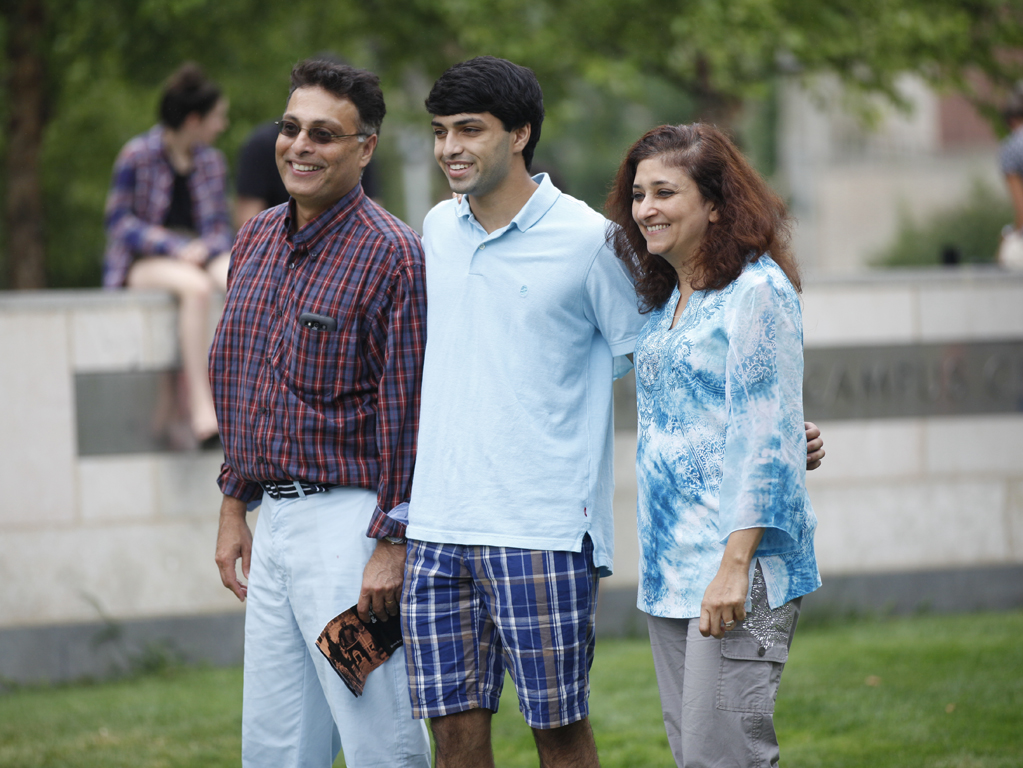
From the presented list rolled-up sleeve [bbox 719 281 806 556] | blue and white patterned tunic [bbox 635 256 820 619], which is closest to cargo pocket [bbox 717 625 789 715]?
blue and white patterned tunic [bbox 635 256 820 619]

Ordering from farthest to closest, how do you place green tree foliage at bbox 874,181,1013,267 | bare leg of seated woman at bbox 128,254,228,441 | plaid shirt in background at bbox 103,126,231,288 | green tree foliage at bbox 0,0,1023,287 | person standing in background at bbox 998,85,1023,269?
green tree foliage at bbox 874,181,1013,267 < green tree foliage at bbox 0,0,1023,287 < person standing in background at bbox 998,85,1023,269 < plaid shirt in background at bbox 103,126,231,288 < bare leg of seated woman at bbox 128,254,228,441

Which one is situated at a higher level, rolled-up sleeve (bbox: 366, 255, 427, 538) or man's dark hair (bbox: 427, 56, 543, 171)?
man's dark hair (bbox: 427, 56, 543, 171)

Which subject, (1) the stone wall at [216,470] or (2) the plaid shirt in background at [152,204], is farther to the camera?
(2) the plaid shirt in background at [152,204]

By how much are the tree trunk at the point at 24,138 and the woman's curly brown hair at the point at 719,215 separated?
7.47 metres

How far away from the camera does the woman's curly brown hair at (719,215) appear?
2.91m

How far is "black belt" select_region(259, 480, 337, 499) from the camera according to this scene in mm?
3225

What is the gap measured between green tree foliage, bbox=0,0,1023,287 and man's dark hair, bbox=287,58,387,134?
17.4 ft

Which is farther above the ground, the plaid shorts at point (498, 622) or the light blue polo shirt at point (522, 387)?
the light blue polo shirt at point (522, 387)

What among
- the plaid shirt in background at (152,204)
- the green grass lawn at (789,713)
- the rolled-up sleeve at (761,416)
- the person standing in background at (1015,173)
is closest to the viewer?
the rolled-up sleeve at (761,416)

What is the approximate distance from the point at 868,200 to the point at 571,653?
108 feet

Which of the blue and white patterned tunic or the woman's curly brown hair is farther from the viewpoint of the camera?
the woman's curly brown hair

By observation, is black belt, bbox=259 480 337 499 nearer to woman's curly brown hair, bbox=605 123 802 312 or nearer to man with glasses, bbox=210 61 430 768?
man with glasses, bbox=210 61 430 768

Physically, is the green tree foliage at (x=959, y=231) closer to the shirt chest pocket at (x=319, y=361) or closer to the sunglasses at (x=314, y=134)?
the sunglasses at (x=314, y=134)

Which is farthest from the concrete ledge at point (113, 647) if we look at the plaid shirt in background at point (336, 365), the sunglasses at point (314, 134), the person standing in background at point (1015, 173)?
the person standing in background at point (1015, 173)
